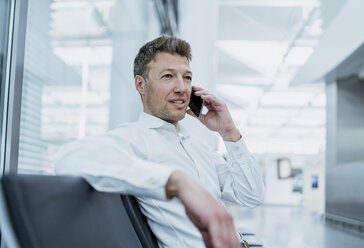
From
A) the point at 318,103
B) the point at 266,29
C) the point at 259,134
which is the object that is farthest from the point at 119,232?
the point at 259,134

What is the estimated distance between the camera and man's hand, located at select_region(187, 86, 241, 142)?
6.32 ft

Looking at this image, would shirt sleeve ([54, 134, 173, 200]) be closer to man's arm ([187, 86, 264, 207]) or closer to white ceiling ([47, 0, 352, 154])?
man's arm ([187, 86, 264, 207])

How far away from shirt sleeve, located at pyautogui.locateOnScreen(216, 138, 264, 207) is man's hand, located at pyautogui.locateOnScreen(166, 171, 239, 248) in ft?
3.14

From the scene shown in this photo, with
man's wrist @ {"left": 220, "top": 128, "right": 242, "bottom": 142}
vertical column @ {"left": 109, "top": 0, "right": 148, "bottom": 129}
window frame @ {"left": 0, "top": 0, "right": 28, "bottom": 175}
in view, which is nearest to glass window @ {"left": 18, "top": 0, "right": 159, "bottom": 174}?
vertical column @ {"left": 109, "top": 0, "right": 148, "bottom": 129}

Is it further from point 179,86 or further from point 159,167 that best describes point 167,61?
point 159,167

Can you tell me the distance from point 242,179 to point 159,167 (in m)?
0.95

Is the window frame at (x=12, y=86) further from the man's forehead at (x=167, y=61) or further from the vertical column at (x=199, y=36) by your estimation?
the vertical column at (x=199, y=36)

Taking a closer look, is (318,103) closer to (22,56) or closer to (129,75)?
(129,75)

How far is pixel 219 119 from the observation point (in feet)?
6.48

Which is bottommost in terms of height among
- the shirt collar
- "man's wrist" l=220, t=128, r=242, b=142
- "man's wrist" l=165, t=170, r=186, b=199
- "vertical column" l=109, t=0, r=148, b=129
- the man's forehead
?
"man's wrist" l=165, t=170, r=186, b=199

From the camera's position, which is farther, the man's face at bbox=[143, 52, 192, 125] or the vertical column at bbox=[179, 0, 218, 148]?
the vertical column at bbox=[179, 0, 218, 148]

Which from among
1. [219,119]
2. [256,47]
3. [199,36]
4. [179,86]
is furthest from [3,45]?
[256,47]

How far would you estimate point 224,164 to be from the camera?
1.95 m

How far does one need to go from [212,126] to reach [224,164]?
0.66 feet
